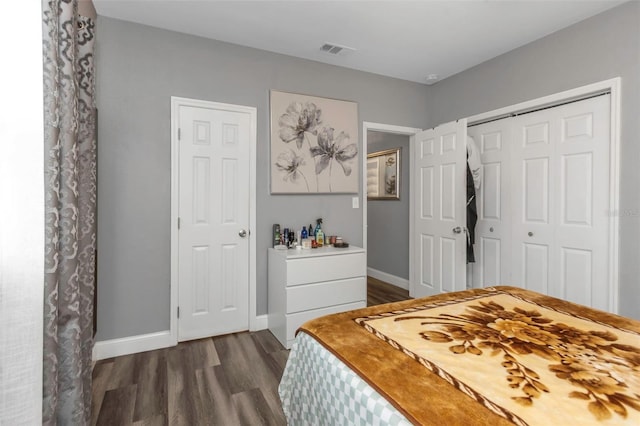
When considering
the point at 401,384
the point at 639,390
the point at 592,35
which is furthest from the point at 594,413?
the point at 592,35

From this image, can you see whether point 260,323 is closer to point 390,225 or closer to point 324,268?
point 324,268

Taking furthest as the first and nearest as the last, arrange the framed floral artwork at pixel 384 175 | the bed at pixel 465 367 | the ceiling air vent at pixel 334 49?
the framed floral artwork at pixel 384 175 → the ceiling air vent at pixel 334 49 → the bed at pixel 465 367

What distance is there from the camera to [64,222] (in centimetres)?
120

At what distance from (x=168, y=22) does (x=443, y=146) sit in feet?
9.39

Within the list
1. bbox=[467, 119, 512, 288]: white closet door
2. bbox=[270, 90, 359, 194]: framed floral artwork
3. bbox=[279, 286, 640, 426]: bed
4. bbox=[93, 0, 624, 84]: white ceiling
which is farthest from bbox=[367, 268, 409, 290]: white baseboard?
bbox=[279, 286, 640, 426]: bed

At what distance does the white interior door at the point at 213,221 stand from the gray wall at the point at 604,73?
2.59 metres

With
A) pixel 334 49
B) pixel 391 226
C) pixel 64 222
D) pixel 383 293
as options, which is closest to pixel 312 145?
pixel 334 49

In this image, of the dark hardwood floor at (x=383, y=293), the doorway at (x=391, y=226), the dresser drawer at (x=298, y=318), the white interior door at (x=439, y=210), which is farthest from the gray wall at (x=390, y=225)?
the dresser drawer at (x=298, y=318)

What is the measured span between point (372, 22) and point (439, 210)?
2011 mm

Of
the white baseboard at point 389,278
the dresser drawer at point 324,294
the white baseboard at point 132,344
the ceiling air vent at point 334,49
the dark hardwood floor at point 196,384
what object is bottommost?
the dark hardwood floor at point 196,384

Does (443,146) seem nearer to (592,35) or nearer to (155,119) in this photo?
(592,35)

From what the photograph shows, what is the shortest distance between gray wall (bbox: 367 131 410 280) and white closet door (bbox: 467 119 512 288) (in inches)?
43.6

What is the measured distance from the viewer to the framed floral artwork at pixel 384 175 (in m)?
4.58

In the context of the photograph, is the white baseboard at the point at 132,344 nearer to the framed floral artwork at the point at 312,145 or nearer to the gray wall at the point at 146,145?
the gray wall at the point at 146,145
